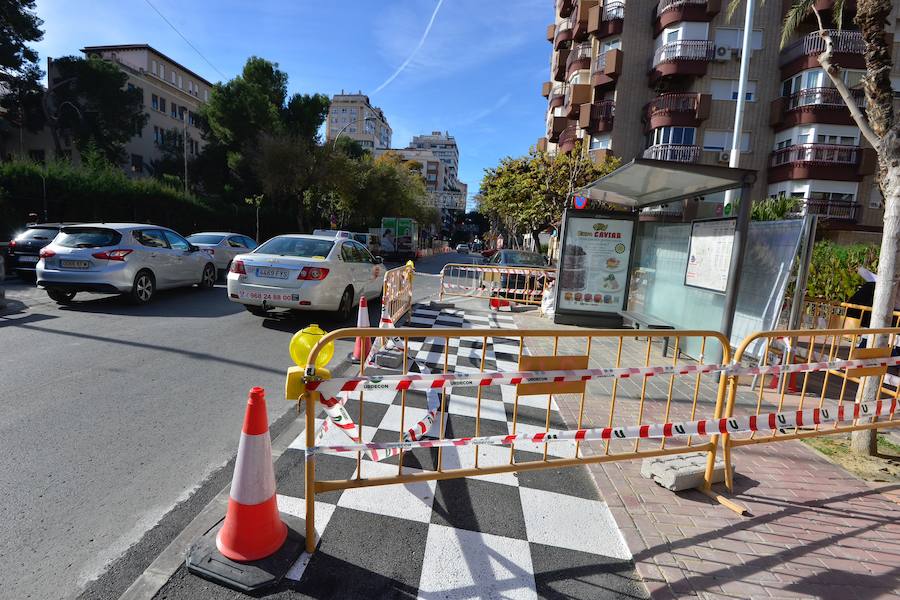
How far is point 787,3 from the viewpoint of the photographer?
84.0 feet

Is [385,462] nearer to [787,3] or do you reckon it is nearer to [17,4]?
[787,3]

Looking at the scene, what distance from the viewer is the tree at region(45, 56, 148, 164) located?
3712 centimetres

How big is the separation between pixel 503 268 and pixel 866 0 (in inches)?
360

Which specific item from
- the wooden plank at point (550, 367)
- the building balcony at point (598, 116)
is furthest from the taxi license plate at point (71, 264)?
the building balcony at point (598, 116)

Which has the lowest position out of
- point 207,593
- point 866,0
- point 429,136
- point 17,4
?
point 207,593

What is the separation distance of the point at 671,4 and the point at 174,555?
1296 inches

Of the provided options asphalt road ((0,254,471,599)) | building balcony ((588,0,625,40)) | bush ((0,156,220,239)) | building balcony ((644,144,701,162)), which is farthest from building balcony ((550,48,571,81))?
asphalt road ((0,254,471,599))

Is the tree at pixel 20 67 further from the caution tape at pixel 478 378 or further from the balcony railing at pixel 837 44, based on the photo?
the balcony railing at pixel 837 44

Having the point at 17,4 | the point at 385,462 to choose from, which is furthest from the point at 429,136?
the point at 385,462

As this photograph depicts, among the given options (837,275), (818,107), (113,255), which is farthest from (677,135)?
(113,255)

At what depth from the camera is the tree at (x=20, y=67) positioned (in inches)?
1232

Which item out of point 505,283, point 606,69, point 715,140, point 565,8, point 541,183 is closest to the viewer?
point 505,283

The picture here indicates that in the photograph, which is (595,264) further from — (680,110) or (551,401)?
(680,110)

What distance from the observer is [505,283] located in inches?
548
